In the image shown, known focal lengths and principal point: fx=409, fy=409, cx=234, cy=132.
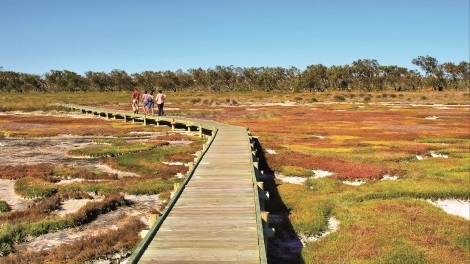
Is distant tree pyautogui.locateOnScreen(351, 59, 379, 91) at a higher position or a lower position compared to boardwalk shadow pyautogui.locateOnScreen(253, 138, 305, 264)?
higher

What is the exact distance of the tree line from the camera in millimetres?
151013

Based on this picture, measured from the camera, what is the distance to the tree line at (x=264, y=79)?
5945 inches

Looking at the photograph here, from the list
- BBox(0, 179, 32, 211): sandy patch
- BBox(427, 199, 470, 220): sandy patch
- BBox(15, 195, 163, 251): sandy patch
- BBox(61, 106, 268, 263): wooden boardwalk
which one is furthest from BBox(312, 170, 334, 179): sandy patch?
BBox(0, 179, 32, 211): sandy patch

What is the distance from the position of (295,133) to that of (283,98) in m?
71.9

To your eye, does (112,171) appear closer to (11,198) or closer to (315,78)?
(11,198)

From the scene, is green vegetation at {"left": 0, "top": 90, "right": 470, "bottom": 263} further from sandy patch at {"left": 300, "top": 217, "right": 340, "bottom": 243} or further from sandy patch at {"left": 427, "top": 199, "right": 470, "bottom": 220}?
sandy patch at {"left": 427, "top": 199, "right": 470, "bottom": 220}

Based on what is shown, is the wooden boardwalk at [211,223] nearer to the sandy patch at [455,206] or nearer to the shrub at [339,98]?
the sandy patch at [455,206]

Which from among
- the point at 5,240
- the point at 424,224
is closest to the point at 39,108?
the point at 5,240

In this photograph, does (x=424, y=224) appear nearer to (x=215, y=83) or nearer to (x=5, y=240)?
(x=5, y=240)

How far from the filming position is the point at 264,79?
6570 inches

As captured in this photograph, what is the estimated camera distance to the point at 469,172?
20969 mm

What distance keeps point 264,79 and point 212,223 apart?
159478 mm

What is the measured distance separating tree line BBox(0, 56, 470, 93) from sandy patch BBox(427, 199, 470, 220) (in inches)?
5659

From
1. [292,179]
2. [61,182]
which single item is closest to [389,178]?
[292,179]
